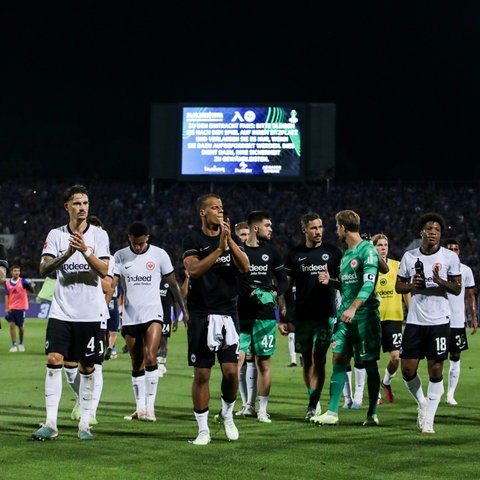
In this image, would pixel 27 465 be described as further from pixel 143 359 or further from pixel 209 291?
pixel 143 359

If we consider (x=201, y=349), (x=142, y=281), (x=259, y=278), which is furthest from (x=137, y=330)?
(x=201, y=349)

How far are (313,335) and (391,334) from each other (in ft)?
7.77

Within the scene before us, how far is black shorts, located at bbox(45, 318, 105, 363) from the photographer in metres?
10.7

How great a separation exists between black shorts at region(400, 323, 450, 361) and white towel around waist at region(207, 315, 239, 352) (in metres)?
2.23

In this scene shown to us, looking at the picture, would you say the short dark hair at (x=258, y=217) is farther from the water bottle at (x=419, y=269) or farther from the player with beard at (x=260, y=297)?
the water bottle at (x=419, y=269)

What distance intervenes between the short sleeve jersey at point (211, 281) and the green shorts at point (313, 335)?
263 centimetres

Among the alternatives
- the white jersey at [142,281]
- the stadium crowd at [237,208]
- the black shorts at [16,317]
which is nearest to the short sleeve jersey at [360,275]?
the white jersey at [142,281]

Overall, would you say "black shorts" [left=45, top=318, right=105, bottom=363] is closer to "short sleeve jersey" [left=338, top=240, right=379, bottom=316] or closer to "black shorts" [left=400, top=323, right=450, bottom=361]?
"short sleeve jersey" [left=338, top=240, right=379, bottom=316]

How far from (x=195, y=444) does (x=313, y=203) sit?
166 feet

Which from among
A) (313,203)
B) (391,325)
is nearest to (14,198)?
(313,203)

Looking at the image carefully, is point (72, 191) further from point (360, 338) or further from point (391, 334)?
point (391, 334)

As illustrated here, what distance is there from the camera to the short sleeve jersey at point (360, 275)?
39.4 feet

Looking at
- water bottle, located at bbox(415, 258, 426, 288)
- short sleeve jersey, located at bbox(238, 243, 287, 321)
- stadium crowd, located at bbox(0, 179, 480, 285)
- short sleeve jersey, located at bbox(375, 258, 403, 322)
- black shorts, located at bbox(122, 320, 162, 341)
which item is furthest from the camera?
stadium crowd, located at bbox(0, 179, 480, 285)

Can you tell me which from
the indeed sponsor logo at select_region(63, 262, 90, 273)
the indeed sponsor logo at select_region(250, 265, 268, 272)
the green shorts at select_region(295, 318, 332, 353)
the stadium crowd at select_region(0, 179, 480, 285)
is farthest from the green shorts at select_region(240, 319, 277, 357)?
the stadium crowd at select_region(0, 179, 480, 285)
